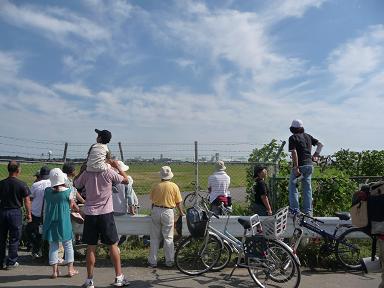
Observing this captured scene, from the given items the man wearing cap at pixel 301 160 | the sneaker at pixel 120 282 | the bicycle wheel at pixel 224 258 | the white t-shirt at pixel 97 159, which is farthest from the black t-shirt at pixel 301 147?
the sneaker at pixel 120 282

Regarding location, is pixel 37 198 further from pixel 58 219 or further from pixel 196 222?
pixel 196 222

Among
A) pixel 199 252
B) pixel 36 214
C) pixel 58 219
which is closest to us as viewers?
pixel 58 219

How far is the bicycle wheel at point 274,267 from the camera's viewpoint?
5996 millimetres

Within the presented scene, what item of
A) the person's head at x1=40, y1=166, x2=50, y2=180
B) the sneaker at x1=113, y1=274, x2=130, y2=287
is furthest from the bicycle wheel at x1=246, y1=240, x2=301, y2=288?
the person's head at x1=40, y1=166, x2=50, y2=180

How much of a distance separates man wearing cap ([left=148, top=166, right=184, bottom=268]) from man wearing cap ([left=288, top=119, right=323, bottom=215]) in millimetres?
2274

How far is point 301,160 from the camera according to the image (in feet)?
26.2

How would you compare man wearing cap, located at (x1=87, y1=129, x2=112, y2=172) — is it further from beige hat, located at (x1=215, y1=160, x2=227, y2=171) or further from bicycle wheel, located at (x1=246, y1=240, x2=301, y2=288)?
beige hat, located at (x1=215, y1=160, x2=227, y2=171)

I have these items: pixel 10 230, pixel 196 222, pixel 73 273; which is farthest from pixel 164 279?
pixel 10 230

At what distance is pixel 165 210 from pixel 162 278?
3.73 ft

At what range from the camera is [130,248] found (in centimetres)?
855

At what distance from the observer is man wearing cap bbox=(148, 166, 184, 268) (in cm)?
721

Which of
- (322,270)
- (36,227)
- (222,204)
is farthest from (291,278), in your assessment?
(36,227)

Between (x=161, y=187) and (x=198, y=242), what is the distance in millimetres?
1109

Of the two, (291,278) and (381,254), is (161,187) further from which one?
(381,254)
